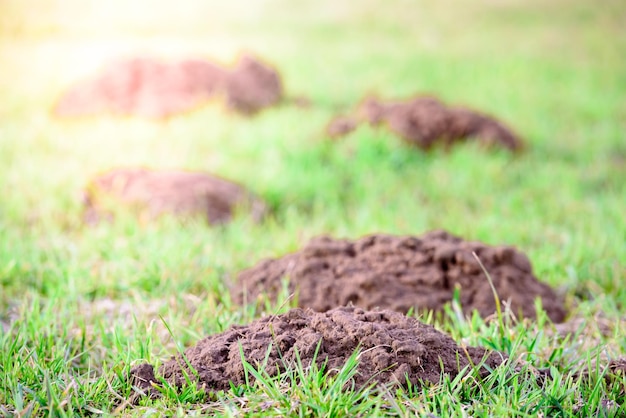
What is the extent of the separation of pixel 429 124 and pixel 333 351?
4.04 metres

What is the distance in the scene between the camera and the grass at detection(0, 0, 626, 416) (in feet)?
5.73

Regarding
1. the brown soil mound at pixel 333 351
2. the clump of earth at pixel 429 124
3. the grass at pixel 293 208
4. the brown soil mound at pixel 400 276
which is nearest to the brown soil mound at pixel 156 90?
the grass at pixel 293 208

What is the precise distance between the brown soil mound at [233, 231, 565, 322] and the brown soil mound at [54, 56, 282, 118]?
3.48 metres

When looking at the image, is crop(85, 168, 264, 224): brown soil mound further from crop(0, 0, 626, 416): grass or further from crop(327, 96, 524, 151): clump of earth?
crop(327, 96, 524, 151): clump of earth

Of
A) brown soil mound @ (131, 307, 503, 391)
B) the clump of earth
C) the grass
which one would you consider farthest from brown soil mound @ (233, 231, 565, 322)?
the clump of earth

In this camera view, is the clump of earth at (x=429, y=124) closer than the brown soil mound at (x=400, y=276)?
No

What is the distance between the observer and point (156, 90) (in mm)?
6062

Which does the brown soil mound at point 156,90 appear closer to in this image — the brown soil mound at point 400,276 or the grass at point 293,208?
the grass at point 293,208

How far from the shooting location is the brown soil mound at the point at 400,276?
8.52 feet

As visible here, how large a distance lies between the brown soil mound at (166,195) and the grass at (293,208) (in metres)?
0.13

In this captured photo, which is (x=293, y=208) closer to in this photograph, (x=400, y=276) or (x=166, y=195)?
(x=166, y=195)

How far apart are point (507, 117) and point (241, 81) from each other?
9.52ft

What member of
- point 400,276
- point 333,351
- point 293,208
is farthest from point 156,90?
point 333,351

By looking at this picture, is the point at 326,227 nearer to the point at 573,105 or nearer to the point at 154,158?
the point at 154,158
